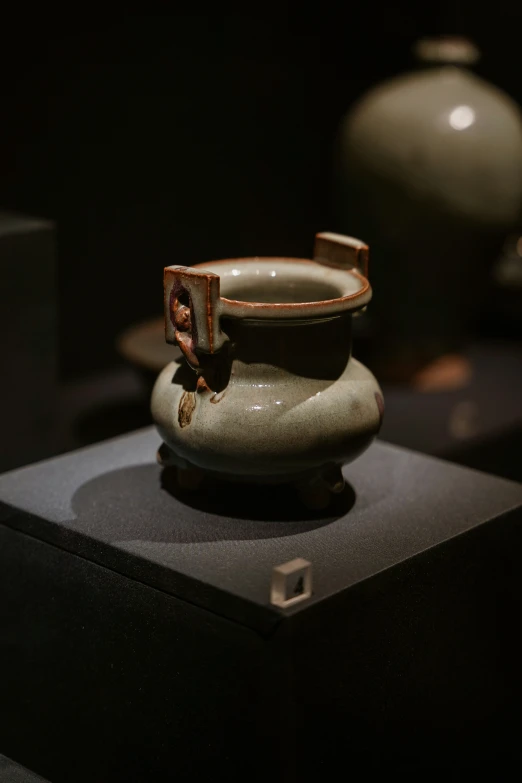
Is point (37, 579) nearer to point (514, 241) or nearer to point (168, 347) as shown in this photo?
point (168, 347)

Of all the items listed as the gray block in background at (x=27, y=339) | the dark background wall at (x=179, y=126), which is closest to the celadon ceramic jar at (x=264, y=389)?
the gray block in background at (x=27, y=339)

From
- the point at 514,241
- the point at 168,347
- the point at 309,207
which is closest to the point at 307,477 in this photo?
the point at 168,347

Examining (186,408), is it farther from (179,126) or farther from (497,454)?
(179,126)

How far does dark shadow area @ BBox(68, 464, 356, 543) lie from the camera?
1.18 metres

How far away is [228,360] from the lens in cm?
118

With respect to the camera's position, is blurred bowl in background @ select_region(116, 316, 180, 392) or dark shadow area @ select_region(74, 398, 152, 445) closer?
blurred bowl in background @ select_region(116, 316, 180, 392)

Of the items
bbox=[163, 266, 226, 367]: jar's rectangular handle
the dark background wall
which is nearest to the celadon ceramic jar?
bbox=[163, 266, 226, 367]: jar's rectangular handle

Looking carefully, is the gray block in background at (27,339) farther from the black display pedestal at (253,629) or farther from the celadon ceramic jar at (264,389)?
the celadon ceramic jar at (264,389)

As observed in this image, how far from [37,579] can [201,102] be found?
1351 millimetres

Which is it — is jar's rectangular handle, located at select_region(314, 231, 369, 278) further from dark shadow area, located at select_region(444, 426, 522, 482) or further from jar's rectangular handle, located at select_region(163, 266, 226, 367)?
dark shadow area, located at select_region(444, 426, 522, 482)

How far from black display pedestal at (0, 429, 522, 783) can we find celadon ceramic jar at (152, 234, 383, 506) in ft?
0.23

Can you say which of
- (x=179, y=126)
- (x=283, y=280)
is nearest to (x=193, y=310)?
(x=283, y=280)

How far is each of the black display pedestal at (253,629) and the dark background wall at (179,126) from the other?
92 centimetres

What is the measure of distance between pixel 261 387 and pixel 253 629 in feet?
0.82
